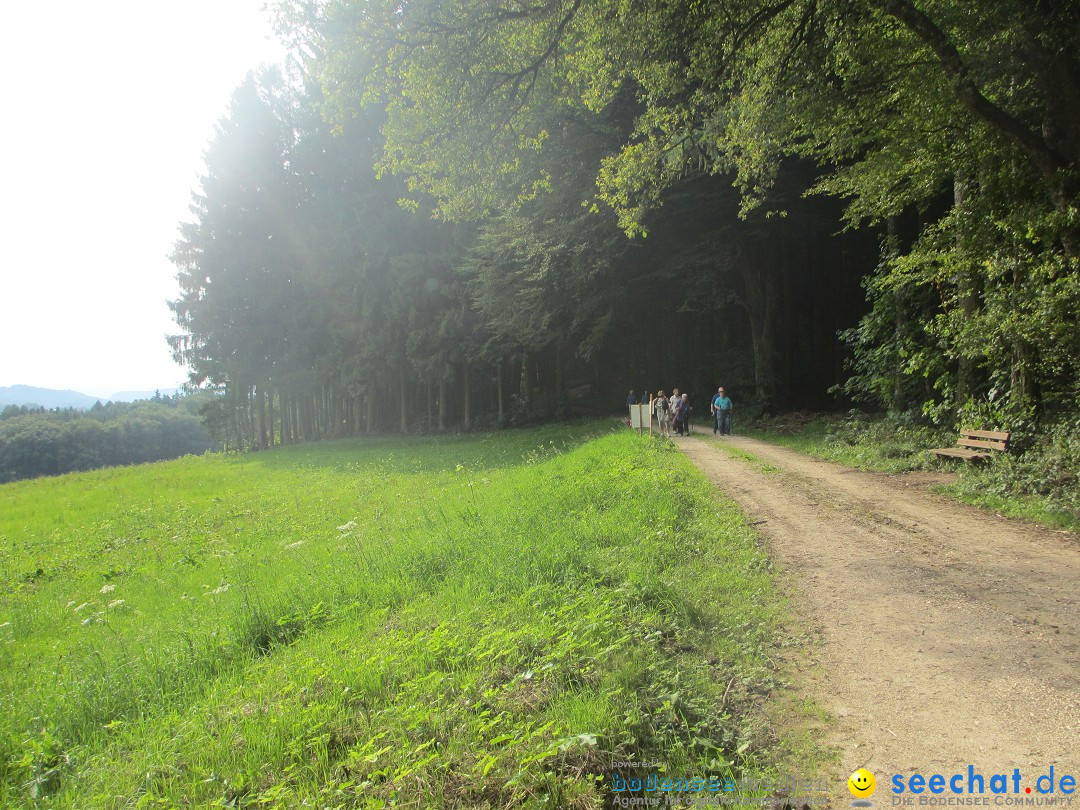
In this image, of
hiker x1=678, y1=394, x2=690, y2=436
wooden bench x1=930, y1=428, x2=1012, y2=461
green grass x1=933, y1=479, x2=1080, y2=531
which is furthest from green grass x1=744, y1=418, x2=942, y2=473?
hiker x1=678, y1=394, x2=690, y2=436

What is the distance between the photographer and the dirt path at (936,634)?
3.04 metres

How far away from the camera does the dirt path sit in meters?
3.04

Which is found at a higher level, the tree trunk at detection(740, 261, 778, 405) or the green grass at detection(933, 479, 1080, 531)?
the tree trunk at detection(740, 261, 778, 405)

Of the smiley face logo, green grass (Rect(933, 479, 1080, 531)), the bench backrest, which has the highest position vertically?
the bench backrest

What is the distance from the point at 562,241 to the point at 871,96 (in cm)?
1423

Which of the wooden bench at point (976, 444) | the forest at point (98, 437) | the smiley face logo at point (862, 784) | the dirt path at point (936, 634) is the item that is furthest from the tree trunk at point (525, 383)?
the smiley face logo at point (862, 784)

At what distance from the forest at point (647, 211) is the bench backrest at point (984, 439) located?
1.17 feet

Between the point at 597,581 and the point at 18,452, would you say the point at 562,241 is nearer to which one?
the point at 597,581

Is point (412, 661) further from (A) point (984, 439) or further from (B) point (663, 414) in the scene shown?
(B) point (663, 414)

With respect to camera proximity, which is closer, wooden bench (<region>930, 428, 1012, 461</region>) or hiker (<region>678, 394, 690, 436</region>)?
wooden bench (<region>930, 428, 1012, 461</region>)

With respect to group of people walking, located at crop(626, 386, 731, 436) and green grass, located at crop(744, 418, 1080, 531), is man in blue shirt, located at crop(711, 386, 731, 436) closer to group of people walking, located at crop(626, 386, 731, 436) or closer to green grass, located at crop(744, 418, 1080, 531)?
group of people walking, located at crop(626, 386, 731, 436)

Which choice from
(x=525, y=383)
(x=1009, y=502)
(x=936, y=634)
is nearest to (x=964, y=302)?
(x=1009, y=502)

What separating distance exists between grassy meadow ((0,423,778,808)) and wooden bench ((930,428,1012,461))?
4.58m

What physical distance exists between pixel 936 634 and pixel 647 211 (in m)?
19.4
